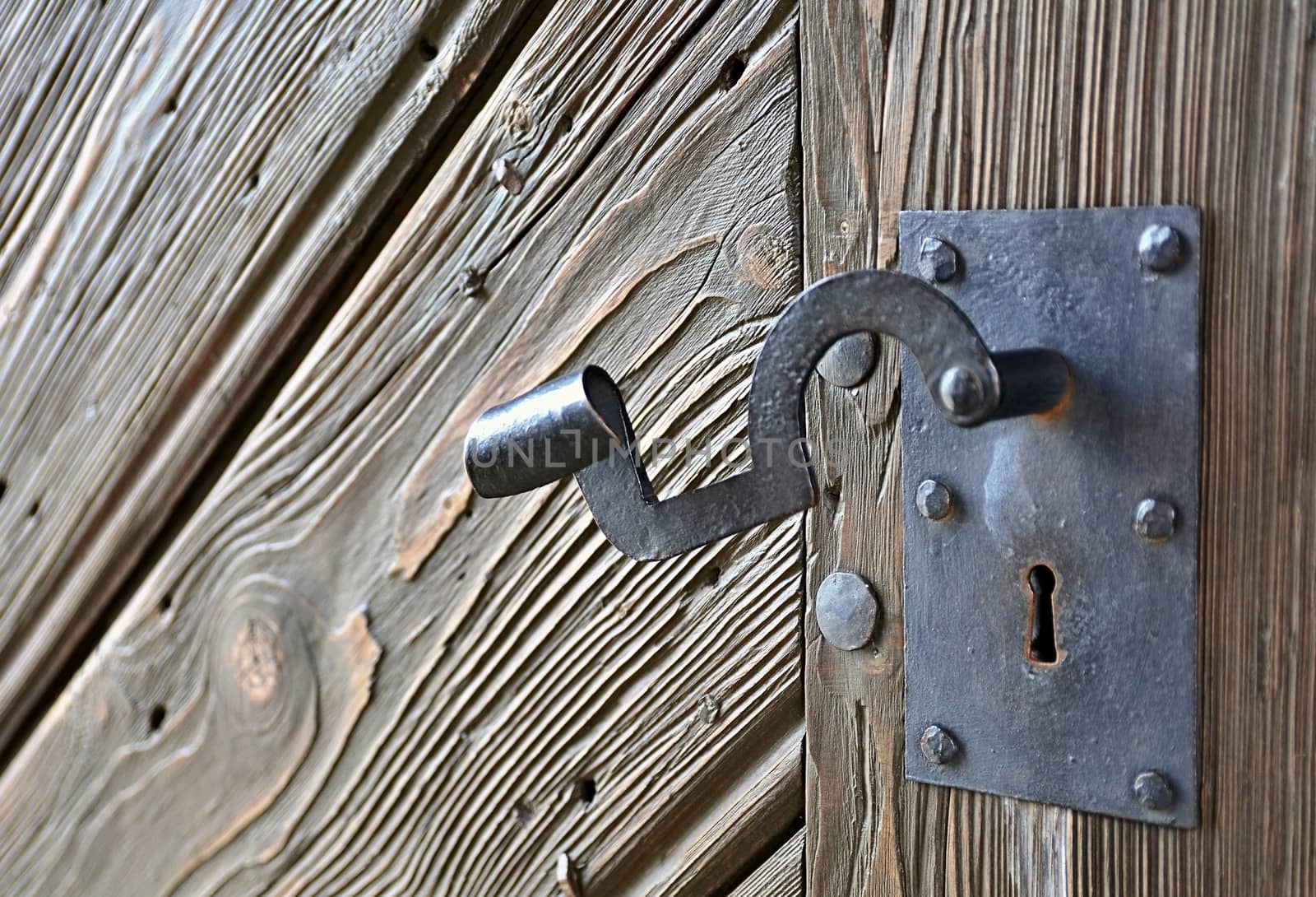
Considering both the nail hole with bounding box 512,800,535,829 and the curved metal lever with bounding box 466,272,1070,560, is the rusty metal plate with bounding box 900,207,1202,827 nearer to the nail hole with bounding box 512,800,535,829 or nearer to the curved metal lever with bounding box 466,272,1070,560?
the curved metal lever with bounding box 466,272,1070,560

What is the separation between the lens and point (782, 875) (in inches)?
22.6

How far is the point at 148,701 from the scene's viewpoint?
78cm

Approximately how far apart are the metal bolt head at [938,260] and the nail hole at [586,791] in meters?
0.35

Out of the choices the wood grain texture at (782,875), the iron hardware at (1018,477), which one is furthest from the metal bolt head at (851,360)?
the wood grain texture at (782,875)

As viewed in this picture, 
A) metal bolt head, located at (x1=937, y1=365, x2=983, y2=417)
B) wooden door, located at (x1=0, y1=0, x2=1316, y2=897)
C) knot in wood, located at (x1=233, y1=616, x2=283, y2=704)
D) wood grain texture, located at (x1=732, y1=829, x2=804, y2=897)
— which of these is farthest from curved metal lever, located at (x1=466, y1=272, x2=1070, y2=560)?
knot in wood, located at (x1=233, y1=616, x2=283, y2=704)

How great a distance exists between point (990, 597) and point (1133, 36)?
24 centimetres

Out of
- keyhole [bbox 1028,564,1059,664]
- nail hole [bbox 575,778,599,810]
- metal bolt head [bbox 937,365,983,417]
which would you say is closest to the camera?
metal bolt head [bbox 937,365,983,417]

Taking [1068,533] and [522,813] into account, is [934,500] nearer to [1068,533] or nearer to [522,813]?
[1068,533]

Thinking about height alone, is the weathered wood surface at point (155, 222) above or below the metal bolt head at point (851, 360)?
above

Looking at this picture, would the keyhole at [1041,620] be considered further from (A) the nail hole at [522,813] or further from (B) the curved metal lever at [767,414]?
(A) the nail hole at [522,813]

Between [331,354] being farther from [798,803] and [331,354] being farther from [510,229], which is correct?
[798,803]

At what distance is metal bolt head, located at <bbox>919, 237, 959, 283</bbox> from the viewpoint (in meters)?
0.48

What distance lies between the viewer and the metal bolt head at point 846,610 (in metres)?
0.52

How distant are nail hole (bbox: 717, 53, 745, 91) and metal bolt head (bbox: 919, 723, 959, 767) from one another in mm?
329
